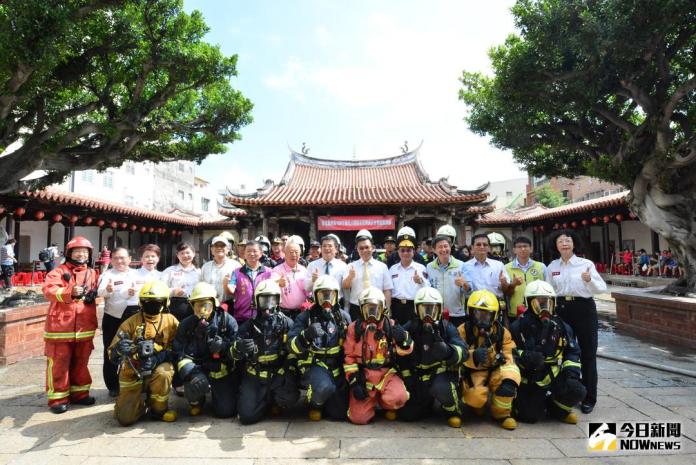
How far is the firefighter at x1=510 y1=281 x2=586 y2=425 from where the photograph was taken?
3.68 metres

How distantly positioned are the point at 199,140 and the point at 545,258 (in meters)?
18.9

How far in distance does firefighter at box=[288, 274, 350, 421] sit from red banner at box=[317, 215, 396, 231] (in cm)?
1055

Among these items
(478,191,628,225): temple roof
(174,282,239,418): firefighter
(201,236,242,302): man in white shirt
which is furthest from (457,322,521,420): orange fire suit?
(478,191,628,225): temple roof

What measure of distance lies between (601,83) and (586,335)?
16.2 feet

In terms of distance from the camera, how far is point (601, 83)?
668 centimetres

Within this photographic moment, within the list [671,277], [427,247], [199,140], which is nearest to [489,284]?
[427,247]

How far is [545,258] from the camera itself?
67.9 feet

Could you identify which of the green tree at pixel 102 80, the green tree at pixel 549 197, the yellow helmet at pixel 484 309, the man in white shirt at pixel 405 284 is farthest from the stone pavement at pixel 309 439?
the green tree at pixel 549 197

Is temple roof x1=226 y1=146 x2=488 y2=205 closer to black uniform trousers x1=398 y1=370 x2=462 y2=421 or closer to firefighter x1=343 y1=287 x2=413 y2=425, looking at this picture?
firefighter x1=343 y1=287 x2=413 y2=425

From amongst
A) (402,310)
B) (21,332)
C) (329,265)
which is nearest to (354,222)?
(329,265)

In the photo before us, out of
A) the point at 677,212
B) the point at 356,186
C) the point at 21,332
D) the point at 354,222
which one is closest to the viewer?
the point at 21,332

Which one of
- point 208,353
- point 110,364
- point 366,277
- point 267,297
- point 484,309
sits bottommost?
point 110,364

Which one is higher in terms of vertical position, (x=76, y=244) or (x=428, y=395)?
(x=76, y=244)

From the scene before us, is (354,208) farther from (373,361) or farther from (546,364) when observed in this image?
(546,364)
